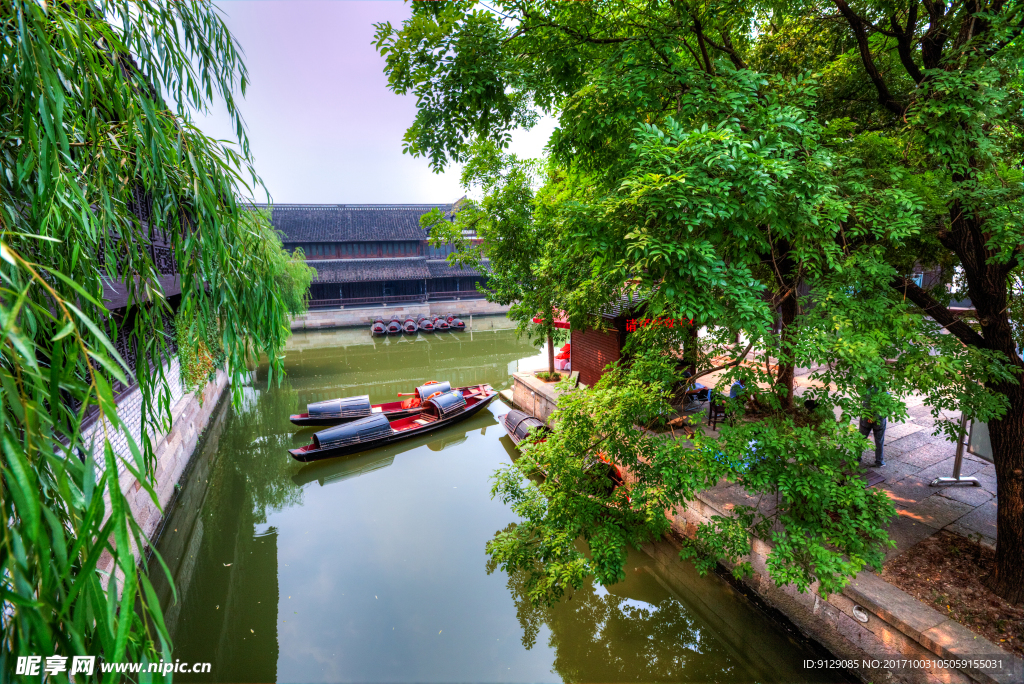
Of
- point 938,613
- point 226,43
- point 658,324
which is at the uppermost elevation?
point 226,43

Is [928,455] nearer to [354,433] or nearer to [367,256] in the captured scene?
[354,433]

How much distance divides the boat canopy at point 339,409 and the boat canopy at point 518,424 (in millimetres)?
3447

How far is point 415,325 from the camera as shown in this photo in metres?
25.9

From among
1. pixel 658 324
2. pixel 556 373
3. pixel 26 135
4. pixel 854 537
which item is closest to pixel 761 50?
pixel 658 324

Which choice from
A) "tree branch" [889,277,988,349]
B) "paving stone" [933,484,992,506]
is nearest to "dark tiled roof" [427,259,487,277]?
"paving stone" [933,484,992,506]

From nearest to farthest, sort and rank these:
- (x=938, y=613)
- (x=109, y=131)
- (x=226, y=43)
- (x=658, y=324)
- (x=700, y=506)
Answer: (x=109, y=131) < (x=226, y=43) < (x=938, y=613) < (x=658, y=324) < (x=700, y=506)

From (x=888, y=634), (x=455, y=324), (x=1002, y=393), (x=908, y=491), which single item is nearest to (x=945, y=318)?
(x=1002, y=393)

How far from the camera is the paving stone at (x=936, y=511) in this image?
240 inches

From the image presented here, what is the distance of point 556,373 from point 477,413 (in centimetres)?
233

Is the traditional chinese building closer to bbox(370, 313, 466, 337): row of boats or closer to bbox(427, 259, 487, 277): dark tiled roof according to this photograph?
bbox(427, 259, 487, 277): dark tiled roof

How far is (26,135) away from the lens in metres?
1.98

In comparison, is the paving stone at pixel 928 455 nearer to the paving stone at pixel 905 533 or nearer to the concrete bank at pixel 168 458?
the paving stone at pixel 905 533

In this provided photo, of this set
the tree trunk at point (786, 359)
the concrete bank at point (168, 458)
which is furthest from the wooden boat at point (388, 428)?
the tree trunk at point (786, 359)

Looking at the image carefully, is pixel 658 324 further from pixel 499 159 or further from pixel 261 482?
pixel 261 482
